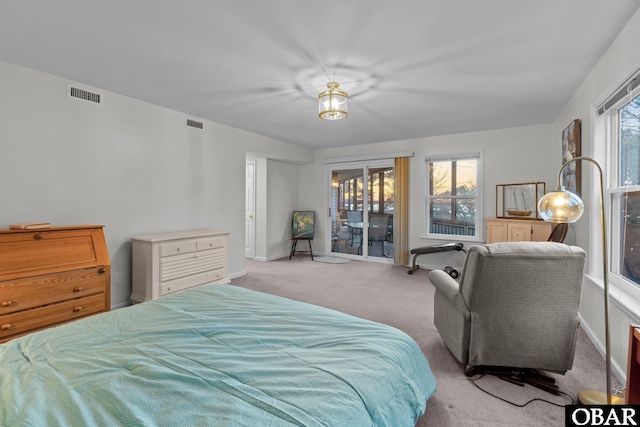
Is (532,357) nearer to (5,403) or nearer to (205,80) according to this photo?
(5,403)

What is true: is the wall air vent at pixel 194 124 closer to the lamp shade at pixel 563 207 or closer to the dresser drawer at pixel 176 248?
the dresser drawer at pixel 176 248

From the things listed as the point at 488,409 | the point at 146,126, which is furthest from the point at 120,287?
the point at 488,409

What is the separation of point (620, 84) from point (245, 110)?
365 centimetres

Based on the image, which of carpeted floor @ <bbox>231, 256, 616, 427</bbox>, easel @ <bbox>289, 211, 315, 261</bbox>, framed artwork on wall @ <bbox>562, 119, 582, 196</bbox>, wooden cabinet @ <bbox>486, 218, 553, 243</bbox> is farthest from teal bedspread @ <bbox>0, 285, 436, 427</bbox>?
easel @ <bbox>289, 211, 315, 261</bbox>

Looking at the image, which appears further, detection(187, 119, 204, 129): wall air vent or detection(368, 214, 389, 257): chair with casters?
detection(368, 214, 389, 257): chair with casters

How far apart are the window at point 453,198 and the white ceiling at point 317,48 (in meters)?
1.62

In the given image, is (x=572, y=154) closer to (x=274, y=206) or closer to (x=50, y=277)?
(x=274, y=206)

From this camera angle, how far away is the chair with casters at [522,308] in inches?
74.1

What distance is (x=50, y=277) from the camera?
2.43m

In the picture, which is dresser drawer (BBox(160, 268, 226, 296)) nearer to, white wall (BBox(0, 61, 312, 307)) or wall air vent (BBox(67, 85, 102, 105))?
white wall (BBox(0, 61, 312, 307))

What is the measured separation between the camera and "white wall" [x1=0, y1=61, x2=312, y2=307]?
2701 mm

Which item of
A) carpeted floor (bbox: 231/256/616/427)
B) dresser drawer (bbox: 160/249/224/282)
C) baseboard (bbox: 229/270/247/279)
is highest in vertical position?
dresser drawer (bbox: 160/249/224/282)

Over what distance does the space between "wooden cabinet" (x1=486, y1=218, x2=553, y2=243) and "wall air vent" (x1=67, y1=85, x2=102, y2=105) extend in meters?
5.25

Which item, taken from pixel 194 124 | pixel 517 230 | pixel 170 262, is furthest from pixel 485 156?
pixel 170 262
